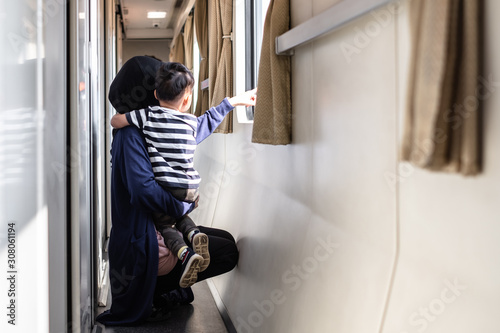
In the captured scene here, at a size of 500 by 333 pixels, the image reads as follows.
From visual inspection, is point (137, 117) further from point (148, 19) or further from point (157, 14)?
point (148, 19)

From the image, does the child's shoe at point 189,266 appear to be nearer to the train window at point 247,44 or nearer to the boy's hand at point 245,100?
the boy's hand at point 245,100

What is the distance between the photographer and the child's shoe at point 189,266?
8.95ft

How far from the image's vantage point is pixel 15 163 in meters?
1.36

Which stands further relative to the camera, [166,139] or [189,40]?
[189,40]

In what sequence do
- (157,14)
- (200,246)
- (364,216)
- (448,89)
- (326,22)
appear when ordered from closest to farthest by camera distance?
(448,89), (364,216), (326,22), (200,246), (157,14)

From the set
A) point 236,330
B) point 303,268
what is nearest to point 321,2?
point 303,268

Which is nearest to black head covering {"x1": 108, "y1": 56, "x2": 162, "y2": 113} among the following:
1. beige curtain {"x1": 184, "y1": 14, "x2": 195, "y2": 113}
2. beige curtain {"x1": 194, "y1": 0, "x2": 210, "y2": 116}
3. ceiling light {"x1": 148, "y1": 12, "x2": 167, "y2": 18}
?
beige curtain {"x1": 194, "y1": 0, "x2": 210, "y2": 116}

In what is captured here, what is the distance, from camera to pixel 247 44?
3807mm

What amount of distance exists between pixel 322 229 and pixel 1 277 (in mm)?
1120

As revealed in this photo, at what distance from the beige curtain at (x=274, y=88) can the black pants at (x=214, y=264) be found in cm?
93

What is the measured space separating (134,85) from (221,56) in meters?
1.39

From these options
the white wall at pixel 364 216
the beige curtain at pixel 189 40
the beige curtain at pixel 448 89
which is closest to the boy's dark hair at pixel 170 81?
the white wall at pixel 364 216

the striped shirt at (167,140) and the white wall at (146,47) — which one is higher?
the white wall at (146,47)

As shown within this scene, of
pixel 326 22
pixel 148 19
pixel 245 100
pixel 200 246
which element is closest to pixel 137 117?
pixel 245 100
